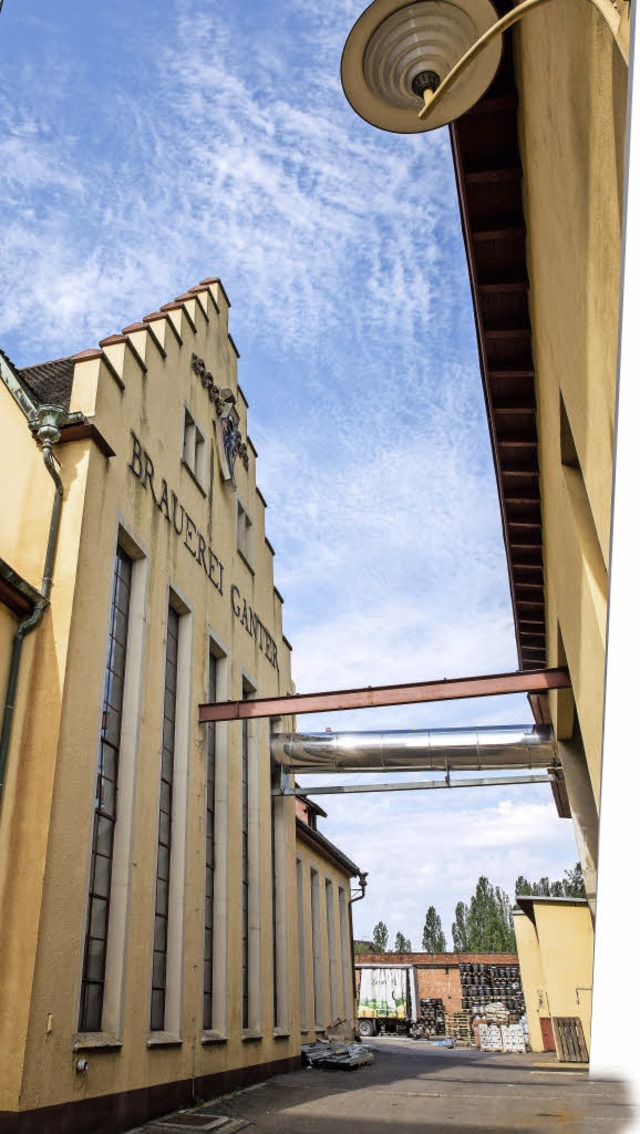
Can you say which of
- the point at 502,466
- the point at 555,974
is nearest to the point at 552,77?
the point at 502,466

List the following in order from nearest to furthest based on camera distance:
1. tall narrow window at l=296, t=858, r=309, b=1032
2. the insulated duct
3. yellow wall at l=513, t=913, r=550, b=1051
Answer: the insulated duct → tall narrow window at l=296, t=858, r=309, b=1032 → yellow wall at l=513, t=913, r=550, b=1051

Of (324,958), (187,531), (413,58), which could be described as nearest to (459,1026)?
(324,958)

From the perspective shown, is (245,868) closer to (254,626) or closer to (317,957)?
(254,626)

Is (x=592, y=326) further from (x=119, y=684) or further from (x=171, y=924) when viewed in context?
(x=171, y=924)

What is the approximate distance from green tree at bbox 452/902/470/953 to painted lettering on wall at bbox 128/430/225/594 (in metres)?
73.3

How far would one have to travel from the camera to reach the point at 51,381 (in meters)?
11.7

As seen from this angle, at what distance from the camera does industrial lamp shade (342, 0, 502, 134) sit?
355 centimetres

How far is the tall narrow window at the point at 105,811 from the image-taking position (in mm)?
8445

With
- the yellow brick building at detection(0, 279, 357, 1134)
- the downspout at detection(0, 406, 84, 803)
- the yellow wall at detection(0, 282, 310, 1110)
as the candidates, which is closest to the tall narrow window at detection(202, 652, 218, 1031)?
the yellow brick building at detection(0, 279, 357, 1134)

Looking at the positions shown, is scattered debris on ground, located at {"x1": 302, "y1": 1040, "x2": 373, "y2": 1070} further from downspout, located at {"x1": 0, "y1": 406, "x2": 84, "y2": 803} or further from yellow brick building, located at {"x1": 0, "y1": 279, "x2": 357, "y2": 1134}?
downspout, located at {"x1": 0, "y1": 406, "x2": 84, "y2": 803}

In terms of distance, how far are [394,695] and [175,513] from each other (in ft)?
14.1

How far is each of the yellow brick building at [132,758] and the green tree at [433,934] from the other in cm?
7264

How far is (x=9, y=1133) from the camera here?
6406 millimetres

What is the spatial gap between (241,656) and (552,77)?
11.6m
